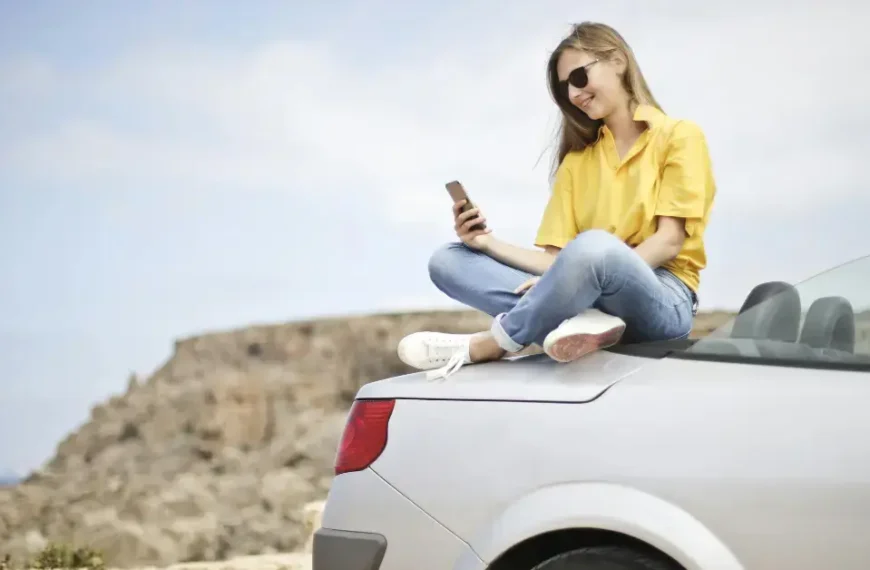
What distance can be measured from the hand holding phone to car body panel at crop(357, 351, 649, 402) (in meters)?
0.56

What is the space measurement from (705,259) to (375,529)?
1226mm

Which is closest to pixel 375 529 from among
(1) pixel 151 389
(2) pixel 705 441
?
(2) pixel 705 441

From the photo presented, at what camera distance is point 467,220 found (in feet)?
9.64

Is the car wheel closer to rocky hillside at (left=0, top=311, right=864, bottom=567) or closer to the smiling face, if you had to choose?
the smiling face

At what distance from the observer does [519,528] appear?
7.02 ft

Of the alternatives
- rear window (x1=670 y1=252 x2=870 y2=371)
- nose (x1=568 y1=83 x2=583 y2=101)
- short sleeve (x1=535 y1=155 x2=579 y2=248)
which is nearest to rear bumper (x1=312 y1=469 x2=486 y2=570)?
rear window (x1=670 y1=252 x2=870 y2=371)

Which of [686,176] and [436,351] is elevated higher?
[686,176]

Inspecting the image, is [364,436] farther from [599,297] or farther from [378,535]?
[599,297]

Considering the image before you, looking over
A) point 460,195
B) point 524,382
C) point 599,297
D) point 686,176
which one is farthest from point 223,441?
point 524,382

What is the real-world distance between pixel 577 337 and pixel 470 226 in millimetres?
738

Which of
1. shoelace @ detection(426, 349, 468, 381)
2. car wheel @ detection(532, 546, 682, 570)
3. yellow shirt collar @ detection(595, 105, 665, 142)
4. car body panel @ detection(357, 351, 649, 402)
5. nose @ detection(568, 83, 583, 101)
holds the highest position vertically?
nose @ detection(568, 83, 583, 101)

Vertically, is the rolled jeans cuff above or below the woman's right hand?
below

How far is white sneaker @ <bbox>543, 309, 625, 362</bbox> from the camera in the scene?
2.28 m

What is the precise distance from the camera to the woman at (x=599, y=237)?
7.91ft
